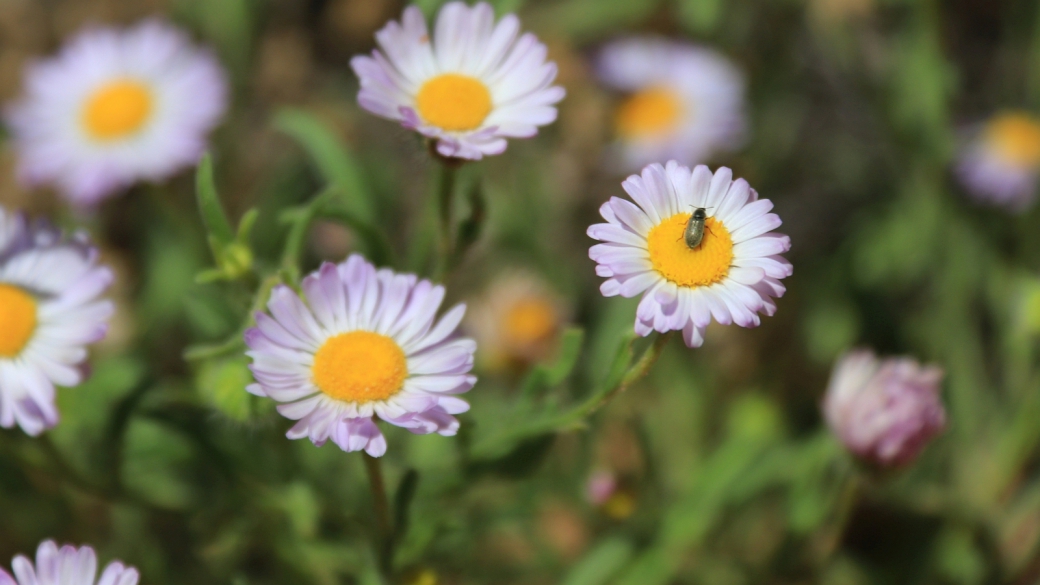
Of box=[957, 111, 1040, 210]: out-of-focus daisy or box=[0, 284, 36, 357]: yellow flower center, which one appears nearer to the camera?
box=[0, 284, 36, 357]: yellow flower center

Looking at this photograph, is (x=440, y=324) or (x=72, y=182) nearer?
(x=440, y=324)

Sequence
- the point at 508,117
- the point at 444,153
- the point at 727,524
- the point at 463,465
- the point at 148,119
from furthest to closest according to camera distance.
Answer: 1. the point at 148,119
2. the point at 727,524
3. the point at 463,465
4. the point at 508,117
5. the point at 444,153

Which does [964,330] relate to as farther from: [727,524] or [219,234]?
[219,234]

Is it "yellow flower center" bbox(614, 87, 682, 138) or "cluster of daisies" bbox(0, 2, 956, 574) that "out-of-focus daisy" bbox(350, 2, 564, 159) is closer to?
"cluster of daisies" bbox(0, 2, 956, 574)

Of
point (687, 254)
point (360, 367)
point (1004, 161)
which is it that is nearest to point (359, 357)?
point (360, 367)

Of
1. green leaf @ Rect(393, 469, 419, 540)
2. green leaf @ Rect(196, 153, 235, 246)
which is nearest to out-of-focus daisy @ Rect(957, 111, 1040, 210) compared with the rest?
green leaf @ Rect(393, 469, 419, 540)

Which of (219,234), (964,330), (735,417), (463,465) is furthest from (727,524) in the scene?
(219,234)
